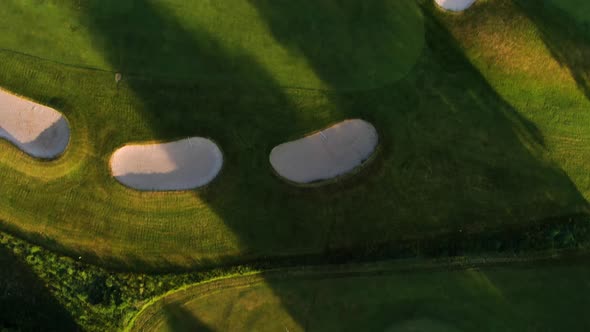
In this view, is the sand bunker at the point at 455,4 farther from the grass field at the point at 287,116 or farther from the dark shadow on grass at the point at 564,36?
the dark shadow on grass at the point at 564,36

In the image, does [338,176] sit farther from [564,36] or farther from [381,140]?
[564,36]

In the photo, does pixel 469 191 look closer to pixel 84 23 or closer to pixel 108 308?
pixel 108 308

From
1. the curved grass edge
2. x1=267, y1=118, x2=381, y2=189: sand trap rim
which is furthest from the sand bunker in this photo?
the curved grass edge

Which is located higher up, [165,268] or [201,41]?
[201,41]

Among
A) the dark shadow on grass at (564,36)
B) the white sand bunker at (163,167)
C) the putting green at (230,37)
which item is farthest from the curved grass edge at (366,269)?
the putting green at (230,37)

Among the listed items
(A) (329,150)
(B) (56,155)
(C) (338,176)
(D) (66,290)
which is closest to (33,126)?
(B) (56,155)

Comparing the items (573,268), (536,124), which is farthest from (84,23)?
(573,268)
